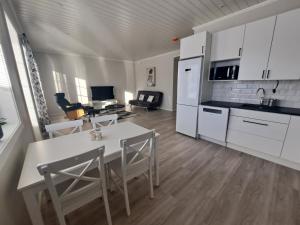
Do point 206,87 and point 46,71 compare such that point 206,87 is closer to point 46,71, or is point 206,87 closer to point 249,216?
point 249,216

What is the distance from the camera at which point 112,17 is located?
269 cm

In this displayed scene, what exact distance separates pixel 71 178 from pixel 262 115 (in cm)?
288

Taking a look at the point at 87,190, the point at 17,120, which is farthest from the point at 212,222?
the point at 17,120

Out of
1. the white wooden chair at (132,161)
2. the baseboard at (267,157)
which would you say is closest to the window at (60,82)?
the white wooden chair at (132,161)

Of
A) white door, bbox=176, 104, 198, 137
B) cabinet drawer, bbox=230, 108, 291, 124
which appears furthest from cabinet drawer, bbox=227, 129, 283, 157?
white door, bbox=176, 104, 198, 137

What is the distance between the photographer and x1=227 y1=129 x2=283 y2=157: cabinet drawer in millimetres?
2195

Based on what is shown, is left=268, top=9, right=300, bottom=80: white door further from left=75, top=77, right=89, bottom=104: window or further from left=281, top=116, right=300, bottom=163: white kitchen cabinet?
left=75, top=77, right=89, bottom=104: window

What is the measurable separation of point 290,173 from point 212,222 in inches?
66.7

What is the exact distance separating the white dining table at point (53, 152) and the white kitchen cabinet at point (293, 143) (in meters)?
2.14

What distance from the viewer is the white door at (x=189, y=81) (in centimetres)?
292

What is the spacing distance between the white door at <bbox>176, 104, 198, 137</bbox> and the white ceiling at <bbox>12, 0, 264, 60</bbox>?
1994 mm

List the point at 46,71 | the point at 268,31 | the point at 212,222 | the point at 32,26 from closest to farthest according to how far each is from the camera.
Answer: the point at 212,222
the point at 268,31
the point at 32,26
the point at 46,71

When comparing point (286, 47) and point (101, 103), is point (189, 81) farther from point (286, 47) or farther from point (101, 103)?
point (101, 103)

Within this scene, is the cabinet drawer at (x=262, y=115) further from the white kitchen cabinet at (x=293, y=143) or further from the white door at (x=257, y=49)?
the white door at (x=257, y=49)
